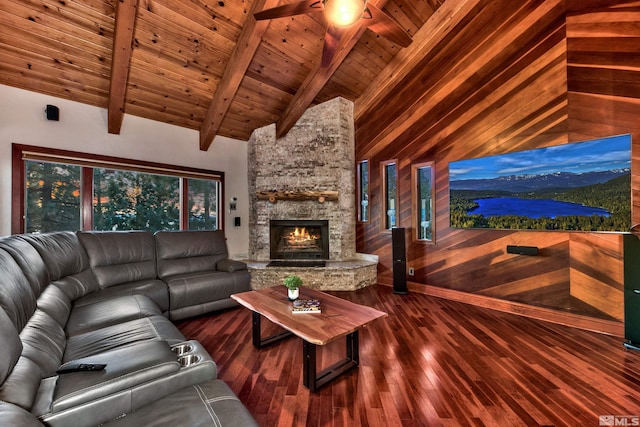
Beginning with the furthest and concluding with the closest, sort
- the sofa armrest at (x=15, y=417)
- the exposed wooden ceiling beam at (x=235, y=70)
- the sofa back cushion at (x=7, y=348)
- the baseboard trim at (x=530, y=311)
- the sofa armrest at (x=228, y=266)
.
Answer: the sofa armrest at (x=228, y=266) < the exposed wooden ceiling beam at (x=235, y=70) < the baseboard trim at (x=530, y=311) < the sofa back cushion at (x=7, y=348) < the sofa armrest at (x=15, y=417)

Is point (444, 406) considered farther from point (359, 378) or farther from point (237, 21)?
point (237, 21)

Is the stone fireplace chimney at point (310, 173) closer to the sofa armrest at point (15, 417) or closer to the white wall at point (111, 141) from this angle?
the white wall at point (111, 141)

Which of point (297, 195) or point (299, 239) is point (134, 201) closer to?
point (297, 195)

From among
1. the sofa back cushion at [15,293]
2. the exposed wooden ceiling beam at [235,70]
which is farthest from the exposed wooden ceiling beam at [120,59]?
the sofa back cushion at [15,293]

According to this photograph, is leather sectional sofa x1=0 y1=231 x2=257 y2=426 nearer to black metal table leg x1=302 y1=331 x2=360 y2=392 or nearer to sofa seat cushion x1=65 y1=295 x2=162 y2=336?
sofa seat cushion x1=65 y1=295 x2=162 y2=336

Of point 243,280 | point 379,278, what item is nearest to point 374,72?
point 379,278

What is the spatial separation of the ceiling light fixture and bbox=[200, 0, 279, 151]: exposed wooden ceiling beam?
1.10 m

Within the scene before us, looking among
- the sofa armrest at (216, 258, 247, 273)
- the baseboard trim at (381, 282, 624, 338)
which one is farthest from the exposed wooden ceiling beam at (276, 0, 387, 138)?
the baseboard trim at (381, 282, 624, 338)

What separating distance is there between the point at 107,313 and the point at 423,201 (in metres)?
4.20

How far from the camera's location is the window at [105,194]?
319cm

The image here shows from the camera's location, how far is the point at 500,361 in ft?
7.36

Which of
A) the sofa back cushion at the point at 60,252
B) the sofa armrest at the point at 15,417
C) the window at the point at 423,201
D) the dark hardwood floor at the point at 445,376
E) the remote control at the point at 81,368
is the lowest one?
the dark hardwood floor at the point at 445,376

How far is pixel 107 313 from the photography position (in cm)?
218

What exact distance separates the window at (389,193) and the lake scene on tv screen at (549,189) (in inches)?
38.7
